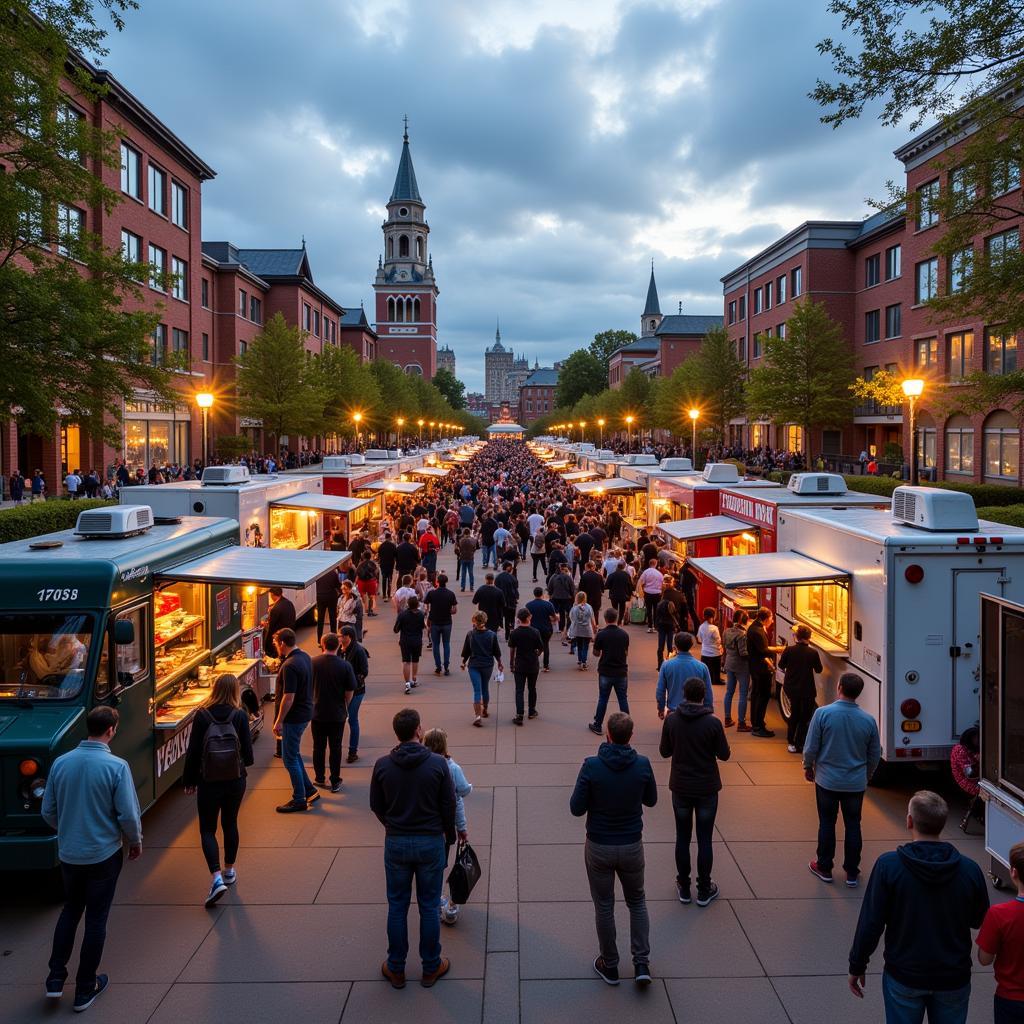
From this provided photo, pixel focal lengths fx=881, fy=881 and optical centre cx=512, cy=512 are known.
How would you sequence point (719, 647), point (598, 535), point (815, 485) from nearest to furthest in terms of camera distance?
point (719, 647) < point (815, 485) < point (598, 535)

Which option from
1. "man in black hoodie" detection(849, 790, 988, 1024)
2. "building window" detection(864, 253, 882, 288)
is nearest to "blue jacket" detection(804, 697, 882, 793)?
"man in black hoodie" detection(849, 790, 988, 1024)

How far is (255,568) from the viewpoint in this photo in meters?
10.4

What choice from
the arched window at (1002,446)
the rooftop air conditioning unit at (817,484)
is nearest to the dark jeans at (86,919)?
the rooftop air conditioning unit at (817,484)

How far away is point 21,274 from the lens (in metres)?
15.4

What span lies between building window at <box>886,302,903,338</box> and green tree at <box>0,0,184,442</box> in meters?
39.9

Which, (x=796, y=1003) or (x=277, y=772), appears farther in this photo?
(x=277, y=772)

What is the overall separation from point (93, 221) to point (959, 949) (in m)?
38.0

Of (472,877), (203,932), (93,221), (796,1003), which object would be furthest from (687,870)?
(93,221)

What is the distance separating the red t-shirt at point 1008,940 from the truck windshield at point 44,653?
6.47 meters

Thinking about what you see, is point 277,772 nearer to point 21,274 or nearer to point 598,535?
point 21,274

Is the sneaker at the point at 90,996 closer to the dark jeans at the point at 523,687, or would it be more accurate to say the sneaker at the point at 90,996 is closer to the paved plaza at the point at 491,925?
the paved plaza at the point at 491,925

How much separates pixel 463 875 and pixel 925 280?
43585 mm

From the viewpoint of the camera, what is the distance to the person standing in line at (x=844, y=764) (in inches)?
277

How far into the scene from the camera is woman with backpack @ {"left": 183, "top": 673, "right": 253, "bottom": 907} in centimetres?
685
